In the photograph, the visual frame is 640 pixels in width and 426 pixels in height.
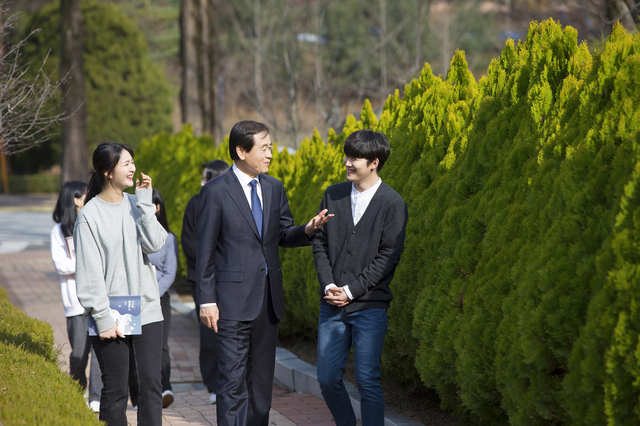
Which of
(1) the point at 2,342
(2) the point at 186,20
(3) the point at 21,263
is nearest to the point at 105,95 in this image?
(2) the point at 186,20

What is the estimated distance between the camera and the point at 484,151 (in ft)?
12.9

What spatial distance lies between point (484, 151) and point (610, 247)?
1.45m

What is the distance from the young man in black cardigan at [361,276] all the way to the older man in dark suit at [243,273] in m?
0.23

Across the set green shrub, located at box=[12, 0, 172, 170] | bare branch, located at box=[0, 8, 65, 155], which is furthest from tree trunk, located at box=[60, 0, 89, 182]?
green shrub, located at box=[12, 0, 172, 170]

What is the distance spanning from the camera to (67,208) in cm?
517

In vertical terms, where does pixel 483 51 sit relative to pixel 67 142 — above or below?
above

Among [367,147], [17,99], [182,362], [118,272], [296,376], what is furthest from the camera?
[182,362]

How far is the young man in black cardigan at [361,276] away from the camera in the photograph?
3.71m

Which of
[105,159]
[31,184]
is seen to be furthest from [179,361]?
[31,184]

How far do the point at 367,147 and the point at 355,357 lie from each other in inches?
48.1

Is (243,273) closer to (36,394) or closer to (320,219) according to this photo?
(320,219)

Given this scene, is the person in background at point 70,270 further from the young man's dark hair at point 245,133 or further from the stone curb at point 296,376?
the young man's dark hair at point 245,133

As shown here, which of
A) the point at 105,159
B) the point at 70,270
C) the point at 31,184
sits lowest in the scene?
the point at 31,184

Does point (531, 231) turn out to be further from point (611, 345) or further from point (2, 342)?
point (2, 342)
